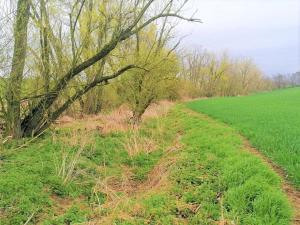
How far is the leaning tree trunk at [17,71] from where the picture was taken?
980cm

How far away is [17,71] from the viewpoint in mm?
10594

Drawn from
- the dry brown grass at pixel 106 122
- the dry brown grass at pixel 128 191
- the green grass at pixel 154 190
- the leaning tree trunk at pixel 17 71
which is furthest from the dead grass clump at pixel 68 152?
the dry brown grass at pixel 106 122

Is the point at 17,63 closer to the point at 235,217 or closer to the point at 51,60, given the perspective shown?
the point at 51,60

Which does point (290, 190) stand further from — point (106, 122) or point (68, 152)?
point (106, 122)

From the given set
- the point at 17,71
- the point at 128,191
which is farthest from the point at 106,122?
the point at 128,191

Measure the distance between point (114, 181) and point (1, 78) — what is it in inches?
165

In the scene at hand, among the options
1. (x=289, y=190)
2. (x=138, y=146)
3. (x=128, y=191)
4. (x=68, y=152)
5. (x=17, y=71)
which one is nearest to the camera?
(x=289, y=190)

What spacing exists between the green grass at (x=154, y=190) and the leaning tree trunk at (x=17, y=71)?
1326mm

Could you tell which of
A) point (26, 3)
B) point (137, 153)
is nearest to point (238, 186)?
point (137, 153)

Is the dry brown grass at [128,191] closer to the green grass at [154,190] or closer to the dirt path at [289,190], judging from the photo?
the green grass at [154,190]

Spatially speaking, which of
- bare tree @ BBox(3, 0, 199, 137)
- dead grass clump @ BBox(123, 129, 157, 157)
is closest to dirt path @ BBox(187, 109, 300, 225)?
dead grass clump @ BBox(123, 129, 157, 157)

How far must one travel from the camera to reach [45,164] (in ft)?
31.0

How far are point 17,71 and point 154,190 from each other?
5.59 m

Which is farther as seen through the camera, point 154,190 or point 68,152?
point 68,152
